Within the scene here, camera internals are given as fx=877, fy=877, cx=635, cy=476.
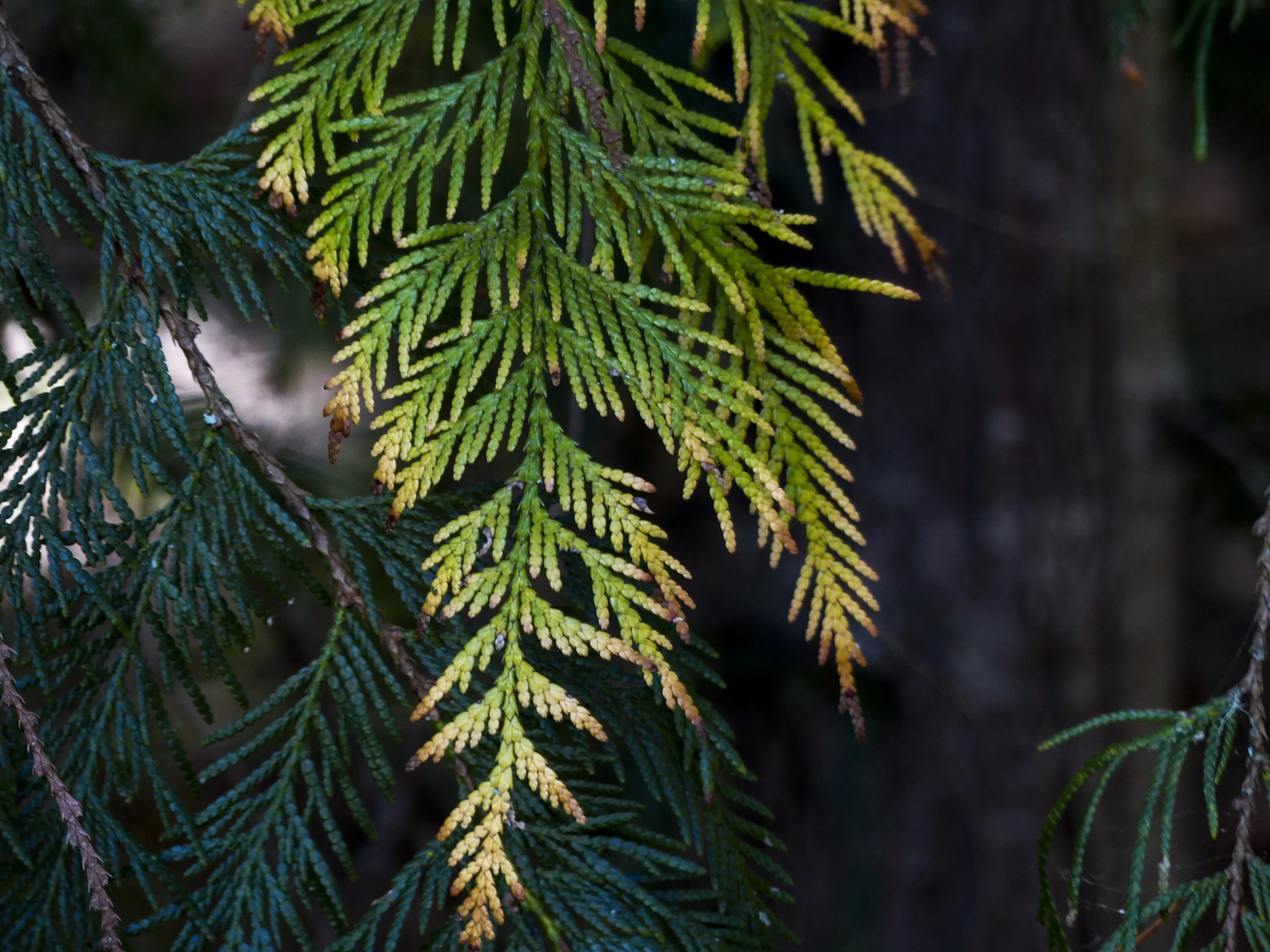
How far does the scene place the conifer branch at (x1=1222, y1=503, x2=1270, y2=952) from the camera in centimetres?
96

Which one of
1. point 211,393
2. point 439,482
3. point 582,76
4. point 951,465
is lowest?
point 951,465

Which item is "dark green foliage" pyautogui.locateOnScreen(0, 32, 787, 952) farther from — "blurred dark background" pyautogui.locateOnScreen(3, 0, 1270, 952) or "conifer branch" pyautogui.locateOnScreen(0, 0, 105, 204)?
"blurred dark background" pyautogui.locateOnScreen(3, 0, 1270, 952)

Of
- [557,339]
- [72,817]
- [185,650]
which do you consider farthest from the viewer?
[185,650]

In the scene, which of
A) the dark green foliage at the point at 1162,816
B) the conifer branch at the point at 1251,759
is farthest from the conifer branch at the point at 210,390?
the conifer branch at the point at 1251,759

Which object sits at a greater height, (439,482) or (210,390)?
→ (210,390)

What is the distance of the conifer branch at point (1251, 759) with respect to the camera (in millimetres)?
961

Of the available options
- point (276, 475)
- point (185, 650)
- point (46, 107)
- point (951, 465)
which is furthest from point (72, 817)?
point (951, 465)

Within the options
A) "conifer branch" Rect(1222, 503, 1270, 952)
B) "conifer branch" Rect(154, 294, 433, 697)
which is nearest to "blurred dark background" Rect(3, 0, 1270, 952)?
"conifer branch" Rect(154, 294, 433, 697)

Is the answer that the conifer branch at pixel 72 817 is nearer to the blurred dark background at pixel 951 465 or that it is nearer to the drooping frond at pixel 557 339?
the drooping frond at pixel 557 339

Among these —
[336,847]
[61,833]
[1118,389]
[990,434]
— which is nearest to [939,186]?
[990,434]

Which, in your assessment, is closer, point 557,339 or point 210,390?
point 557,339

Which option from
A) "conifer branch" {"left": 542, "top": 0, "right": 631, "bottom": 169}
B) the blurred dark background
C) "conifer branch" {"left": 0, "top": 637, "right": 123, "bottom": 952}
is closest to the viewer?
"conifer branch" {"left": 0, "top": 637, "right": 123, "bottom": 952}

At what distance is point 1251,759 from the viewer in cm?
99

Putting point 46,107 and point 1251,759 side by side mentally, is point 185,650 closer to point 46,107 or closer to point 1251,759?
point 46,107
